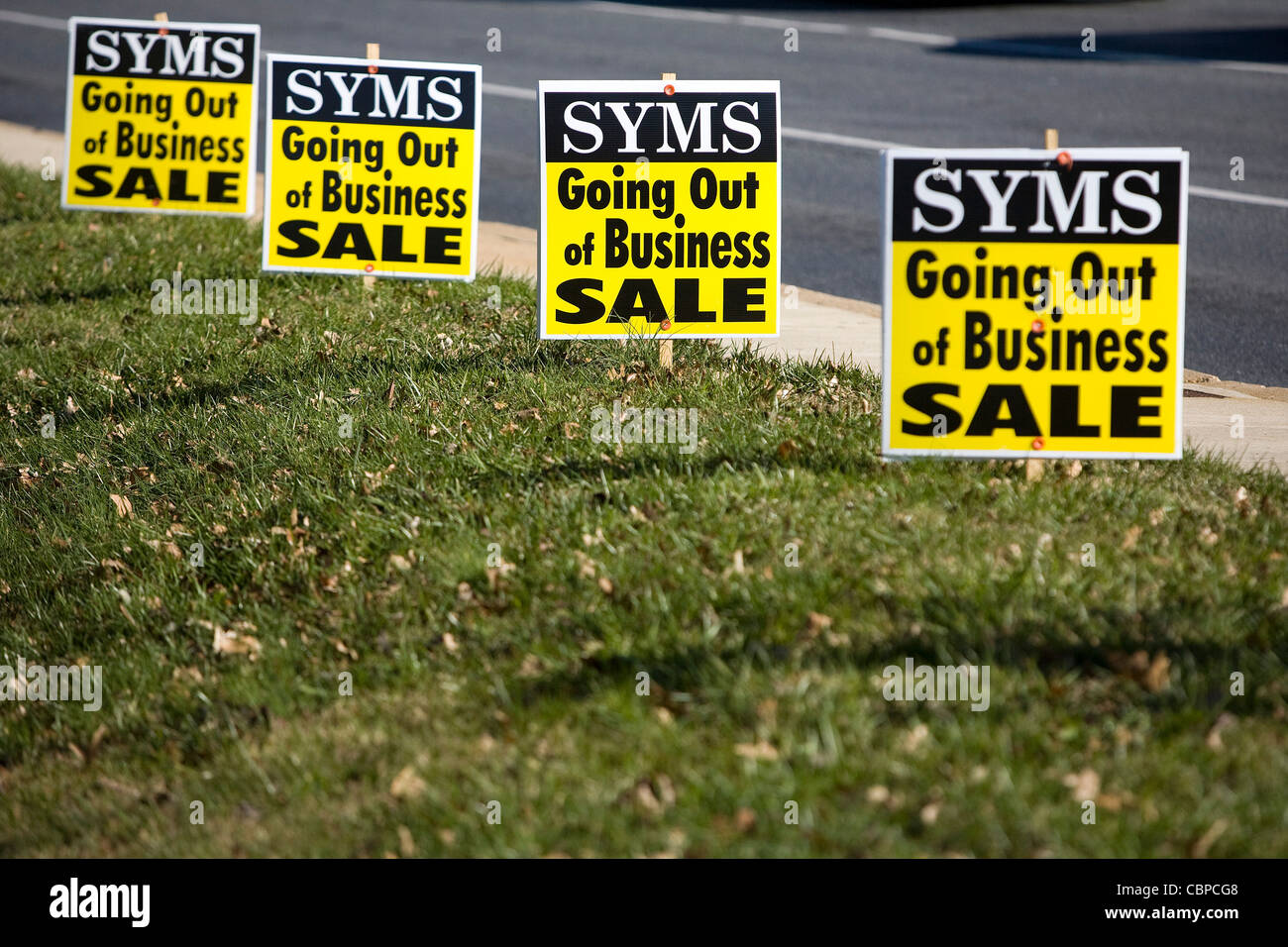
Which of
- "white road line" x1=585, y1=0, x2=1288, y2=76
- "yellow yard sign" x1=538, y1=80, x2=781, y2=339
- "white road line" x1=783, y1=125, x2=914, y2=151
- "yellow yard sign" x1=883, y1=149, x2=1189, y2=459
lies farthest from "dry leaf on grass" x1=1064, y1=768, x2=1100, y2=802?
"white road line" x1=585, y1=0, x2=1288, y2=76

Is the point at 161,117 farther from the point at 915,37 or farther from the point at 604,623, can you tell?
the point at 915,37

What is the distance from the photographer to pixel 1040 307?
5.21 meters

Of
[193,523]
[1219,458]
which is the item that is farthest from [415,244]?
[1219,458]

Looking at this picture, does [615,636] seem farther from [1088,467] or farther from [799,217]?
[799,217]

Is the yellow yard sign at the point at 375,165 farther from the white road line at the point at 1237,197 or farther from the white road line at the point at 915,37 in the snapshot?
the white road line at the point at 915,37

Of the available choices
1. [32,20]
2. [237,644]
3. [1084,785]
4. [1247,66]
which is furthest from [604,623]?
[32,20]

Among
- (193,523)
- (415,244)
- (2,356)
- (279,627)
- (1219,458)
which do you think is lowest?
(279,627)

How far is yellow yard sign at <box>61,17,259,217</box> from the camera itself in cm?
885

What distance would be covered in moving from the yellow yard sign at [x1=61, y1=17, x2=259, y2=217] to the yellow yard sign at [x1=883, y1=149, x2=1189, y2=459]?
5330 mm

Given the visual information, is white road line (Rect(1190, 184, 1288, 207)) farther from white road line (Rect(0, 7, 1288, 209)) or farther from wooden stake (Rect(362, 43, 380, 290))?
wooden stake (Rect(362, 43, 380, 290))

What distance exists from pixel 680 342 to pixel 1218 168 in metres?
6.79

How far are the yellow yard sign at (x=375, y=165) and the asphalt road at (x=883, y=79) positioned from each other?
96.5 inches

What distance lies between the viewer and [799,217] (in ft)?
35.3

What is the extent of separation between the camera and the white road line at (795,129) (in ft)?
35.3
